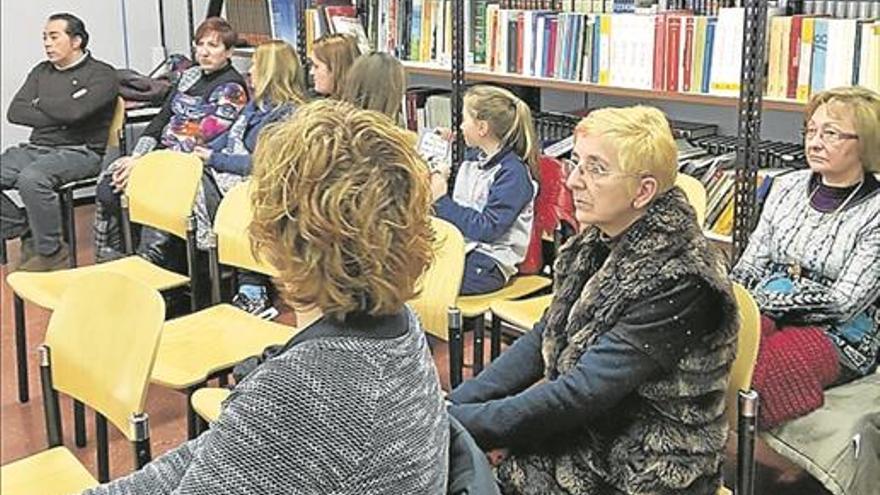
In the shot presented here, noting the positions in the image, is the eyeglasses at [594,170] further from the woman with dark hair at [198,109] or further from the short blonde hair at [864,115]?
the woman with dark hair at [198,109]

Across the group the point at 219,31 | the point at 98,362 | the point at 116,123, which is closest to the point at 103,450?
the point at 98,362

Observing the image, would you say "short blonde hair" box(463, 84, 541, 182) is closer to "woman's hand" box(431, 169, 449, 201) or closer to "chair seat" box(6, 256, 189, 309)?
"woman's hand" box(431, 169, 449, 201)

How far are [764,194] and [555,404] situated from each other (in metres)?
1.56

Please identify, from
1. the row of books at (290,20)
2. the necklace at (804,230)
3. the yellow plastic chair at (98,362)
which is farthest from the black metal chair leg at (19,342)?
the row of books at (290,20)

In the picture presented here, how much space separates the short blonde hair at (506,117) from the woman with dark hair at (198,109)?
1.41 m

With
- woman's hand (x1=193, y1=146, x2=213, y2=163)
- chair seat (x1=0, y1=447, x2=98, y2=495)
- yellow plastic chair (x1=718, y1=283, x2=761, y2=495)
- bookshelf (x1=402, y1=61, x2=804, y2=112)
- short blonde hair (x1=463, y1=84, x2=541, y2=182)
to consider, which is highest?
bookshelf (x1=402, y1=61, x2=804, y2=112)

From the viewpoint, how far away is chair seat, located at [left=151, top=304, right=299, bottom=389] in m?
2.44

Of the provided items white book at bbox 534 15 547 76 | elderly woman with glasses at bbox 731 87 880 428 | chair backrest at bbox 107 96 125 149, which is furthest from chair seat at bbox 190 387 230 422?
chair backrest at bbox 107 96 125 149

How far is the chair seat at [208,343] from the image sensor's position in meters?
2.44

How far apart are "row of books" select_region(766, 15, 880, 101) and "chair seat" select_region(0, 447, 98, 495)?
2188 millimetres

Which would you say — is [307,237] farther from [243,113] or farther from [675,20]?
[243,113]

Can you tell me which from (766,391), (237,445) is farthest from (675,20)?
(237,445)

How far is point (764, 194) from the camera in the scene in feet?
10.1

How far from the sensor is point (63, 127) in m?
4.69
